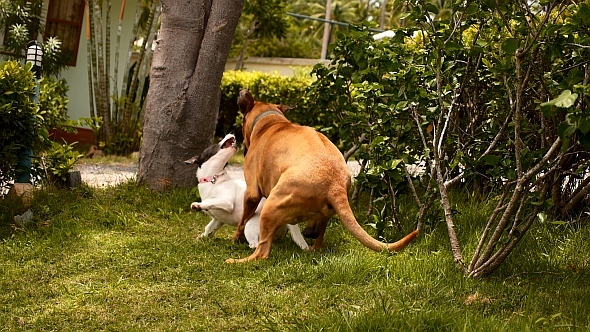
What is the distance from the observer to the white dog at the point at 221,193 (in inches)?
265

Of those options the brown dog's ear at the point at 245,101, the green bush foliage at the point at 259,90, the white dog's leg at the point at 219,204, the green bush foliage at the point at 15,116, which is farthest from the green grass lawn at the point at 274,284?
the green bush foliage at the point at 259,90

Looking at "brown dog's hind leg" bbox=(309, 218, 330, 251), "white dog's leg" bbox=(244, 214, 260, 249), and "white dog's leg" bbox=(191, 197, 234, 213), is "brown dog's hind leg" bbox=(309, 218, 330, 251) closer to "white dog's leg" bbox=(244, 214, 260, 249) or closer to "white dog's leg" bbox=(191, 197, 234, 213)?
"white dog's leg" bbox=(244, 214, 260, 249)

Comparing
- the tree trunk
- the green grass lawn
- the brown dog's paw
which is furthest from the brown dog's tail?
the tree trunk

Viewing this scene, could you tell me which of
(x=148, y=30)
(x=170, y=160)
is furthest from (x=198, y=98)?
(x=148, y=30)

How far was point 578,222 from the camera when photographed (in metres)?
6.79

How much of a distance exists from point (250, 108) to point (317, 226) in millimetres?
1391

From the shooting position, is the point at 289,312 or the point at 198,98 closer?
the point at 289,312

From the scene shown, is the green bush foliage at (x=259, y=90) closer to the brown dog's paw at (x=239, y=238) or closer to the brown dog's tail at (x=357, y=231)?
the brown dog's paw at (x=239, y=238)

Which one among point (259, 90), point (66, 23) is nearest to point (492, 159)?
point (259, 90)

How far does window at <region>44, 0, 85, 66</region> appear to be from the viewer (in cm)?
1561

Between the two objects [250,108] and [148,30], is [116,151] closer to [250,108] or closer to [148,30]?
[148,30]

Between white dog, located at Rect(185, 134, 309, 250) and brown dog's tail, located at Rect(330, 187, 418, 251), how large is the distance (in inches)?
33.2

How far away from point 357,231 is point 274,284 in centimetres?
72

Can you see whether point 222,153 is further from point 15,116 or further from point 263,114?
point 15,116
